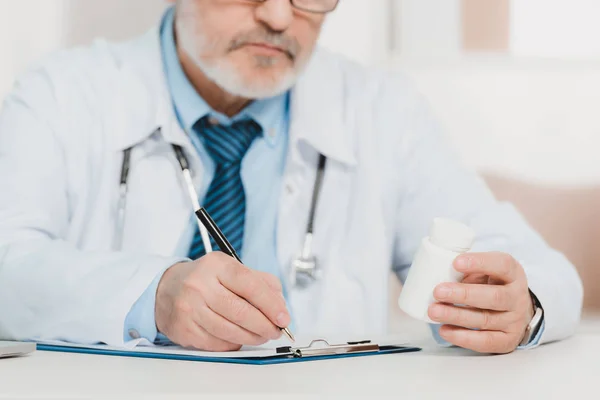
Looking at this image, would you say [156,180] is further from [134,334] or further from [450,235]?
[450,235]

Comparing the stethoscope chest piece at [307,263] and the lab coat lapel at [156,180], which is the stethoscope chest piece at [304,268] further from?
the lab coat lapel at [156,180]

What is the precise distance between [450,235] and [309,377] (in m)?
0.24

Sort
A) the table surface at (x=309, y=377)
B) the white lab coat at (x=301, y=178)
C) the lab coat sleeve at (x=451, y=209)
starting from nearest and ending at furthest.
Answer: the table surface at (x=309, y=377) < the lab coat sleeve at (x=451, y=209) < the white lab coat at (x=301, y=178)

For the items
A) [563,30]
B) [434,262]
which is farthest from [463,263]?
[563,30]

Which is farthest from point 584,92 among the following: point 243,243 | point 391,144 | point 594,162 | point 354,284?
point 243,243

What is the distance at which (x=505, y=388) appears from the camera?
0.83 meters

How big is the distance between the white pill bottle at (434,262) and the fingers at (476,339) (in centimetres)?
7

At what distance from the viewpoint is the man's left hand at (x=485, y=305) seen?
40.4 inches

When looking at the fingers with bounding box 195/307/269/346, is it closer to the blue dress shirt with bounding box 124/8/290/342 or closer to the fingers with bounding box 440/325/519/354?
the fingers with bounding box 440/325/519/354

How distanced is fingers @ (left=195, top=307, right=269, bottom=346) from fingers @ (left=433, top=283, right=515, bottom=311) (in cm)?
22

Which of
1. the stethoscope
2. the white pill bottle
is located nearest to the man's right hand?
the white pill bottle

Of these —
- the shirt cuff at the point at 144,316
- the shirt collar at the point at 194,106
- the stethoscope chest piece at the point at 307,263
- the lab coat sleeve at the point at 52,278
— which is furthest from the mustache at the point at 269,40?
the shirt cuff at the point at 144,316

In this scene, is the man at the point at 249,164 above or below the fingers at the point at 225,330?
above

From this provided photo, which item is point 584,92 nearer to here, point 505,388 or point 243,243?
point 243,243
